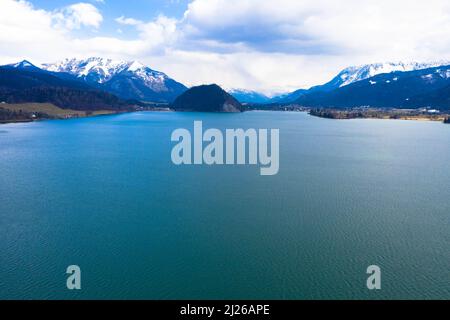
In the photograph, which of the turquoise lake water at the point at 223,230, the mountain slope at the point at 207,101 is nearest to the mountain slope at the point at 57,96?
the mountain slope at the point at 207,101

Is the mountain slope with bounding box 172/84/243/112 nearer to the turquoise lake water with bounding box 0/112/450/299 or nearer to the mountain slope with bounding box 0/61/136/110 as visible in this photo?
the mountain slope with bounding box 0/61/136/110

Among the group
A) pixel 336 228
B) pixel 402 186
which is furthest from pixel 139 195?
pixel 402 186

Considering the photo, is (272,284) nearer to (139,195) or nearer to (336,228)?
(336,228)

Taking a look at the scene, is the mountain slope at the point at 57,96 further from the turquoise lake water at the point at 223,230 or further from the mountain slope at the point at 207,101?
the turquoise lake water at the point at 223,230

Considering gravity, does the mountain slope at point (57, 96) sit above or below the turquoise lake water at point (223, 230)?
above

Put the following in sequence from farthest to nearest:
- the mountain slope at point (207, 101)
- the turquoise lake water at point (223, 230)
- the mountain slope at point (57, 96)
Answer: the mountain slope at point (207, 101)
the mountain slope at point (57, 96)
the turquoise lake water at point (223, 230)
